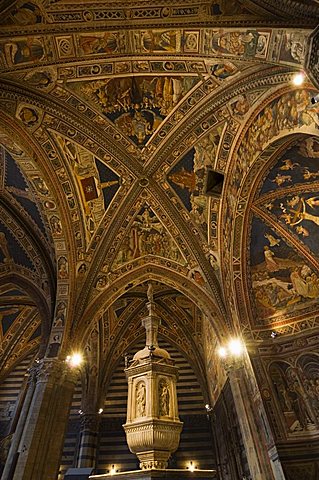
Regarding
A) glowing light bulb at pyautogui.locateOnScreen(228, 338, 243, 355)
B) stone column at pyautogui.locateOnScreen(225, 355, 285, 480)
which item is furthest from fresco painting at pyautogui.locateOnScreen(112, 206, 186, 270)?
stone column at pyautogui.locateOnScreen(225, 355, 285, 480)

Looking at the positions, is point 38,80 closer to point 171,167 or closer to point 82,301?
point 171,167

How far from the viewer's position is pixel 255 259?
9.92m

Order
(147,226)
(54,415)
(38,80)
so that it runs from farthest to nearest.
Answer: (147,226), (54,415), (38,80)

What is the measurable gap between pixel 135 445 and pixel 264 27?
721cm

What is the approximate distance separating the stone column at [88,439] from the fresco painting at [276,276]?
889 centimetres

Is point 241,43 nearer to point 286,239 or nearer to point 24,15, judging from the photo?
point 24,15

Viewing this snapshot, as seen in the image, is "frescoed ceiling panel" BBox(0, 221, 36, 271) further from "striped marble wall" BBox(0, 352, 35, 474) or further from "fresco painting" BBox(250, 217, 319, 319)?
"fresco painting" BBox(250, 217, 319, 319)

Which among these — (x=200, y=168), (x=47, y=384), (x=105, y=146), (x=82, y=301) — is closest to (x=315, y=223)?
(x=200, y=168)

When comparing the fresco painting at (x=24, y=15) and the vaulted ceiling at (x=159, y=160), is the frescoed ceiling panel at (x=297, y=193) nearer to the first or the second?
the vaulted ceiling at (x=159, y=160)

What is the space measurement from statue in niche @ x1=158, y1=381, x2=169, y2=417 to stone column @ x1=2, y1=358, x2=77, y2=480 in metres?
4.28

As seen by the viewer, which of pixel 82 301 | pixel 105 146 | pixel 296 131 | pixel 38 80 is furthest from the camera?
pixel 82 301

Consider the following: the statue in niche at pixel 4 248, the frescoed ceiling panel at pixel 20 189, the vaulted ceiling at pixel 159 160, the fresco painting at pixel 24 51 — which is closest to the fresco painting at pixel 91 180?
the vaulted ceiling at pixel 159 160

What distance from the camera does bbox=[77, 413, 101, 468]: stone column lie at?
1219 centimetres

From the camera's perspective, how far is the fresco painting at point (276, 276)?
8.99m
